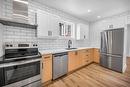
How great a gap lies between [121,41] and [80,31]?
1812 mm

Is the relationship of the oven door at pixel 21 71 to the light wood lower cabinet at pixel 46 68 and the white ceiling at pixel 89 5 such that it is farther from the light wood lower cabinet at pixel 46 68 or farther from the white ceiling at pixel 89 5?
the white ceiling at pixel 89 5

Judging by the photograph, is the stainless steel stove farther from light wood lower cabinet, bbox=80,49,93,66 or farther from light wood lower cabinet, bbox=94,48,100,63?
light wood lower cabinet, bbox=94,48,100,63

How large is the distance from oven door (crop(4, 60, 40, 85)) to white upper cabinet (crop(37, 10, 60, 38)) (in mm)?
981

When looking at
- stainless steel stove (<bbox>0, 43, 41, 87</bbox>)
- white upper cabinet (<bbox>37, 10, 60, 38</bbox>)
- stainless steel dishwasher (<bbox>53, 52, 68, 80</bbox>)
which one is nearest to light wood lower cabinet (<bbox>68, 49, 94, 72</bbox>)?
stainless steel dishwasher (<bbox>53, 52, 68, 80</bbox>)

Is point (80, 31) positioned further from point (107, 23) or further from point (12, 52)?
point (12, 52)

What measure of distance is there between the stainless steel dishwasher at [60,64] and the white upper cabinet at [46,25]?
74 centimetres

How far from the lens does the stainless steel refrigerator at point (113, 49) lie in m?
3.17

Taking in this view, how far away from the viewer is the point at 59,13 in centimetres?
347

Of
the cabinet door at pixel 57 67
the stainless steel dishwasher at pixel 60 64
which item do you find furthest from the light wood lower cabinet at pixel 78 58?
the cabinet door at pixel 57 67

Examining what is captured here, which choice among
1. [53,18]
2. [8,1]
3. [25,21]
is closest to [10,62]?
[25,21]

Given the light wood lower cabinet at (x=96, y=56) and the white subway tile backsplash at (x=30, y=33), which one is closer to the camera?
the white subway tile backsplash at (x=30, y=33)

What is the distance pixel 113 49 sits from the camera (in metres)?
3.40

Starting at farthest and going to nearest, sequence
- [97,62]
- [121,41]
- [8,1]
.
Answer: [97,62], [121,41], [8,1]

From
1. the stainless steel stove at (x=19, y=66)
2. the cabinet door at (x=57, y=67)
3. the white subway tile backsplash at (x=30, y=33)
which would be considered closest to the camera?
the stainless steel stove at (x=19, y=66)
